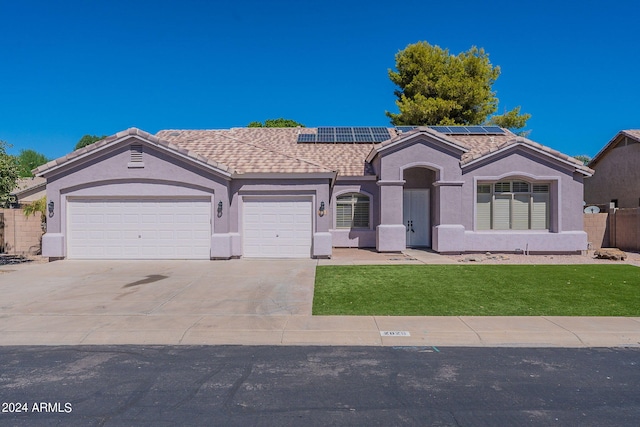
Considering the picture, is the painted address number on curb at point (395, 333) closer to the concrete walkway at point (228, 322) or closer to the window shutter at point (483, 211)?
the concrete walkway at point (228, 322)

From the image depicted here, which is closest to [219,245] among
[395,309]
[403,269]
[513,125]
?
Result: [403,269]

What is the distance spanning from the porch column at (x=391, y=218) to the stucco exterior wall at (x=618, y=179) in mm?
13844

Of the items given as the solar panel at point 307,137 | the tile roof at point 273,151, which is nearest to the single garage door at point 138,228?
the tile roof at point 273,151

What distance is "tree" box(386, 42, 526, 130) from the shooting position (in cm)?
3180

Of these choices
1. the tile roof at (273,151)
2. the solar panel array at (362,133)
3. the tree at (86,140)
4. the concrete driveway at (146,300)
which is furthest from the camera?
the tree at (86,140)

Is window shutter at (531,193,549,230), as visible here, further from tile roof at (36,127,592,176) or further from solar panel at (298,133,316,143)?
solar panel at (298,133,316,143)

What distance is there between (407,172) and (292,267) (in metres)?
8.02

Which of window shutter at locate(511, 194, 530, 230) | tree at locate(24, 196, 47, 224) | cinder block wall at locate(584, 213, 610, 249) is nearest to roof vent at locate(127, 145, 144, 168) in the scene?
tree at locate(24, 196, 47, 224)

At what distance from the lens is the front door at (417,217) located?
1884cm

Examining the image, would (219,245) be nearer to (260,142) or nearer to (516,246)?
(260,142)

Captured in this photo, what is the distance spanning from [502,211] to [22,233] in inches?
766

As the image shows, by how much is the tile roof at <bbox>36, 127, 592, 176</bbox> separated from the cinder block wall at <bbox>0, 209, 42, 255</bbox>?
376 cm

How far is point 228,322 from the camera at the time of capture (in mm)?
7516

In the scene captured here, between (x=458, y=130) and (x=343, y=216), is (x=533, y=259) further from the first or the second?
(x=458, y=130)
